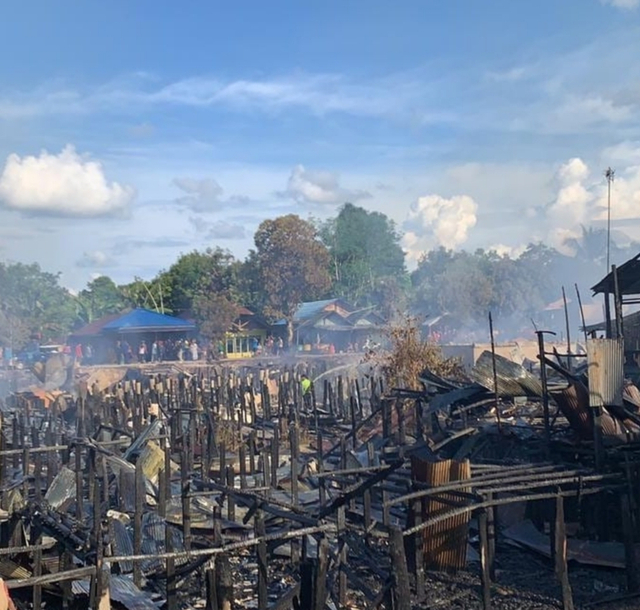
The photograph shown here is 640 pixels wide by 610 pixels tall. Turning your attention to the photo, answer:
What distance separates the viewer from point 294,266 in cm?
4806

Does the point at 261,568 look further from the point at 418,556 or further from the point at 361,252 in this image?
the point at 361,252

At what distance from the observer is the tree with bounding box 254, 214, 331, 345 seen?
47.7m

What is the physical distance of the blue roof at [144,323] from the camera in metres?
42.7

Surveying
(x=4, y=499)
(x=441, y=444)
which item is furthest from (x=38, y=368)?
(x=441, y=444)

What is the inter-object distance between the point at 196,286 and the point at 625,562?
154 ft

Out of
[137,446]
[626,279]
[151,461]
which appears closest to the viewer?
[151,461]

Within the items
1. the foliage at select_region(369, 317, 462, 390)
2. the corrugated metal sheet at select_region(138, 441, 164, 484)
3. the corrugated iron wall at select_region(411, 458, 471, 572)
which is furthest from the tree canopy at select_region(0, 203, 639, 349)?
the corrugated iron wall at select_region(411, 458, 471, 572)

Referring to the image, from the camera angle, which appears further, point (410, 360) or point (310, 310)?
point (310, 310)

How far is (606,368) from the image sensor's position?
32.0 feet

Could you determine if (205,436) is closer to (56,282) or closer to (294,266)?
(294,266)

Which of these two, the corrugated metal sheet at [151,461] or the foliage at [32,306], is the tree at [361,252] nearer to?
the foliage at [32,306]

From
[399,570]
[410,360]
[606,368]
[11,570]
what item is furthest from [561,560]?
[410,360]

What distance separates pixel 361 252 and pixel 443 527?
5928 centimetres

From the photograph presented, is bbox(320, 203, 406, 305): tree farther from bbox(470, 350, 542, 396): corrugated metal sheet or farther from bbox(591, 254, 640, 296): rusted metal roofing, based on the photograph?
bbox(470, 350, 542, 396): corrugated metal sheet
